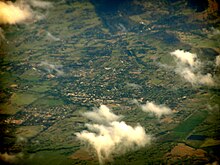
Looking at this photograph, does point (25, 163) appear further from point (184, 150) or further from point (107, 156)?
point (184, 150)

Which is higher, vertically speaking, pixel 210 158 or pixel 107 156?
pixel 107 156

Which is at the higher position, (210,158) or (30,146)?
(30,146)

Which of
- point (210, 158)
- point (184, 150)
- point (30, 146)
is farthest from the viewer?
point (30, 146)

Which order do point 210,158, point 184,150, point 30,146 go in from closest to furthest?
1. point 210,158
2. point 184,150
3. point 30,146

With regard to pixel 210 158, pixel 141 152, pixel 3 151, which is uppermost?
pixel 3 151

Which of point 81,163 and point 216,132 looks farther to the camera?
point 216,132

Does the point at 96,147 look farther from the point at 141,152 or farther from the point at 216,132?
the point at 216,132

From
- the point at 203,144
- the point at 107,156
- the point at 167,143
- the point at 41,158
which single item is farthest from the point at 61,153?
the point at 203,144

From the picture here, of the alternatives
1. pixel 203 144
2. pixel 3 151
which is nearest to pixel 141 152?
pixel 203 144

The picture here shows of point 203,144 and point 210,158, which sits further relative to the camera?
point 203,144
